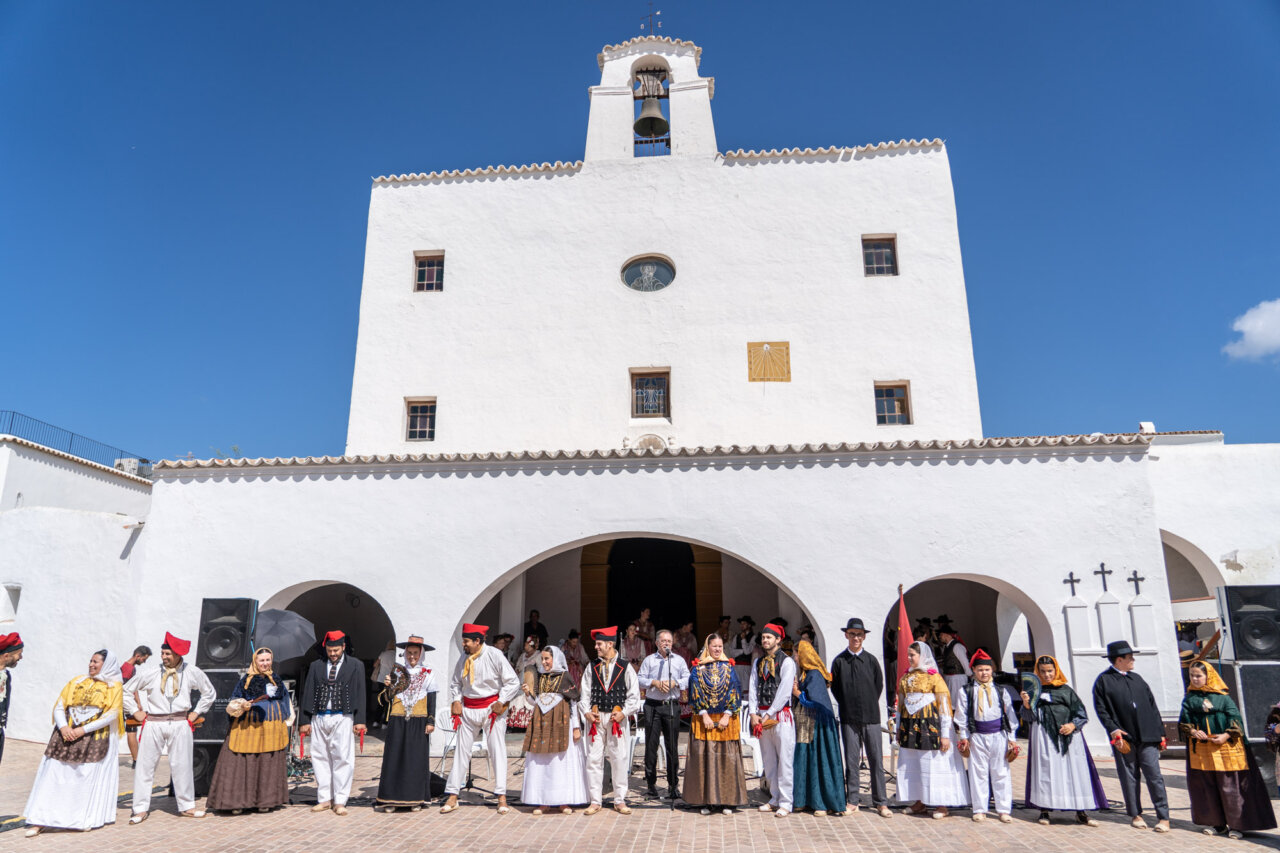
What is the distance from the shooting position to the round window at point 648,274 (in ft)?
52.7

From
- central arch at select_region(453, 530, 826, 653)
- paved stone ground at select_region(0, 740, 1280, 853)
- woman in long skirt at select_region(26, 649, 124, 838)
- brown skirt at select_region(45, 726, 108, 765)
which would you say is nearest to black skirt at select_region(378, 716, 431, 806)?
paved stone ground at select_region(0, 740, 1280, 853)

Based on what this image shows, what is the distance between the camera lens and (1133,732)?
308 inches

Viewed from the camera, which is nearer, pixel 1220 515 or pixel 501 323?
pixel 1220 515

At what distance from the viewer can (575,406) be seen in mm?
15461

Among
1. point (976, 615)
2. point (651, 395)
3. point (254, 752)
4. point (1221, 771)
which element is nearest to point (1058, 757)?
point (1221, 771)

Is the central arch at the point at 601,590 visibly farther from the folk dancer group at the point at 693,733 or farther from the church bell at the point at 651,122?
the church bell at the point at 651,122

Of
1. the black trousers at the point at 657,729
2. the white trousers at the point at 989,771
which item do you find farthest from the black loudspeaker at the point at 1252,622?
the black trousers at the point at 657,729

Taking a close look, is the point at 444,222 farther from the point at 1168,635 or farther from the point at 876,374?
the point at 1168,635

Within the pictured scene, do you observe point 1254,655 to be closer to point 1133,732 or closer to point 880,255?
point 1133,732

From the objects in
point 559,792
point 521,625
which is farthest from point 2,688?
point 521,625

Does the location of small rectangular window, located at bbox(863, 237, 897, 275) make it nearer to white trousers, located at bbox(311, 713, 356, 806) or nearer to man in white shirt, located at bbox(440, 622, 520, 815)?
man in white shirt, located at bbox(440, 622, 520, 815)

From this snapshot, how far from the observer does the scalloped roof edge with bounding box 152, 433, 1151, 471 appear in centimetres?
1130

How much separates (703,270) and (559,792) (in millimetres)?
10355

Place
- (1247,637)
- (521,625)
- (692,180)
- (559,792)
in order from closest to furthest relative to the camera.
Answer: (559,792) → (1247,637) → (521,625) → (692,180)
